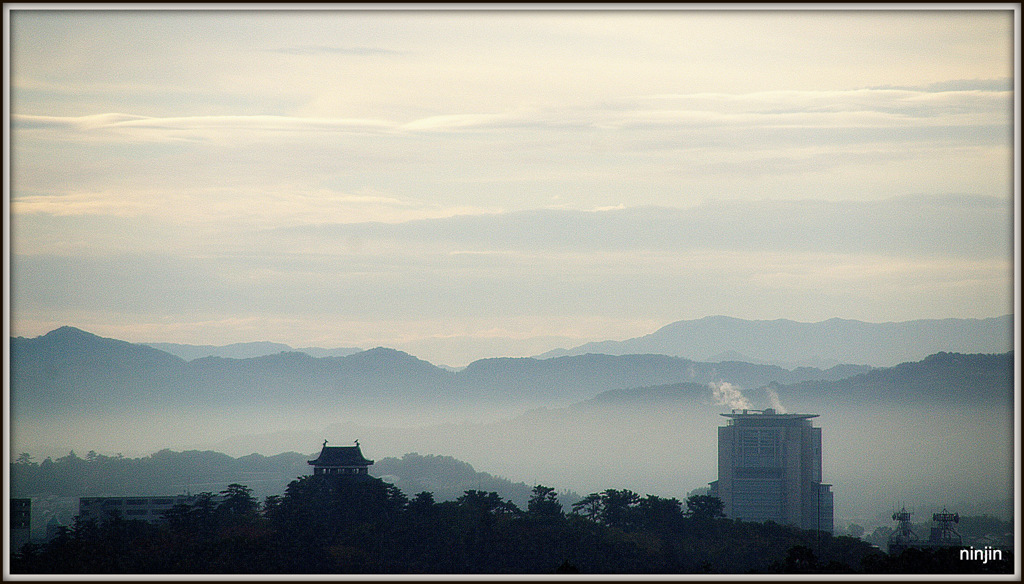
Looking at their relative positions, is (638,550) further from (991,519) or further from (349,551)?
(991,519)

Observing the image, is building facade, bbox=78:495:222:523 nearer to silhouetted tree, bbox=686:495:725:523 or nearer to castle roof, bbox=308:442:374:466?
castle roof, bbox=308:442:374:466

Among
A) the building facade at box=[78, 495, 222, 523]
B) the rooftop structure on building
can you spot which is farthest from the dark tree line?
the building facade at box=[78, 495, 222, 523]

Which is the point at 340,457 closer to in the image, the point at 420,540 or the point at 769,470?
the point at 420,540

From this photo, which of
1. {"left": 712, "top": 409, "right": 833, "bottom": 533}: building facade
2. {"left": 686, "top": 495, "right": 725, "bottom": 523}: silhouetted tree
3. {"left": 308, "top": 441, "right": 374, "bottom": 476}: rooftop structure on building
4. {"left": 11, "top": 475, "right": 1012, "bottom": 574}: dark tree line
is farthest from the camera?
{"left": 712, "top": 409, "right": 833, "bottom": 533}: building facade

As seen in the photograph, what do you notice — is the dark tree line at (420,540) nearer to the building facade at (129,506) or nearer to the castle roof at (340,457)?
the castle roof at (340,457)

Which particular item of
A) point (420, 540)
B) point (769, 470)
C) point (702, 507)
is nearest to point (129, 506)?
point (420, 540)

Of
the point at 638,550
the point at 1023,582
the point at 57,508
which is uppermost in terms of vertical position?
the point at 1023,582

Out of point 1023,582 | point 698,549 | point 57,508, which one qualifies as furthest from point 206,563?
point 57,508
